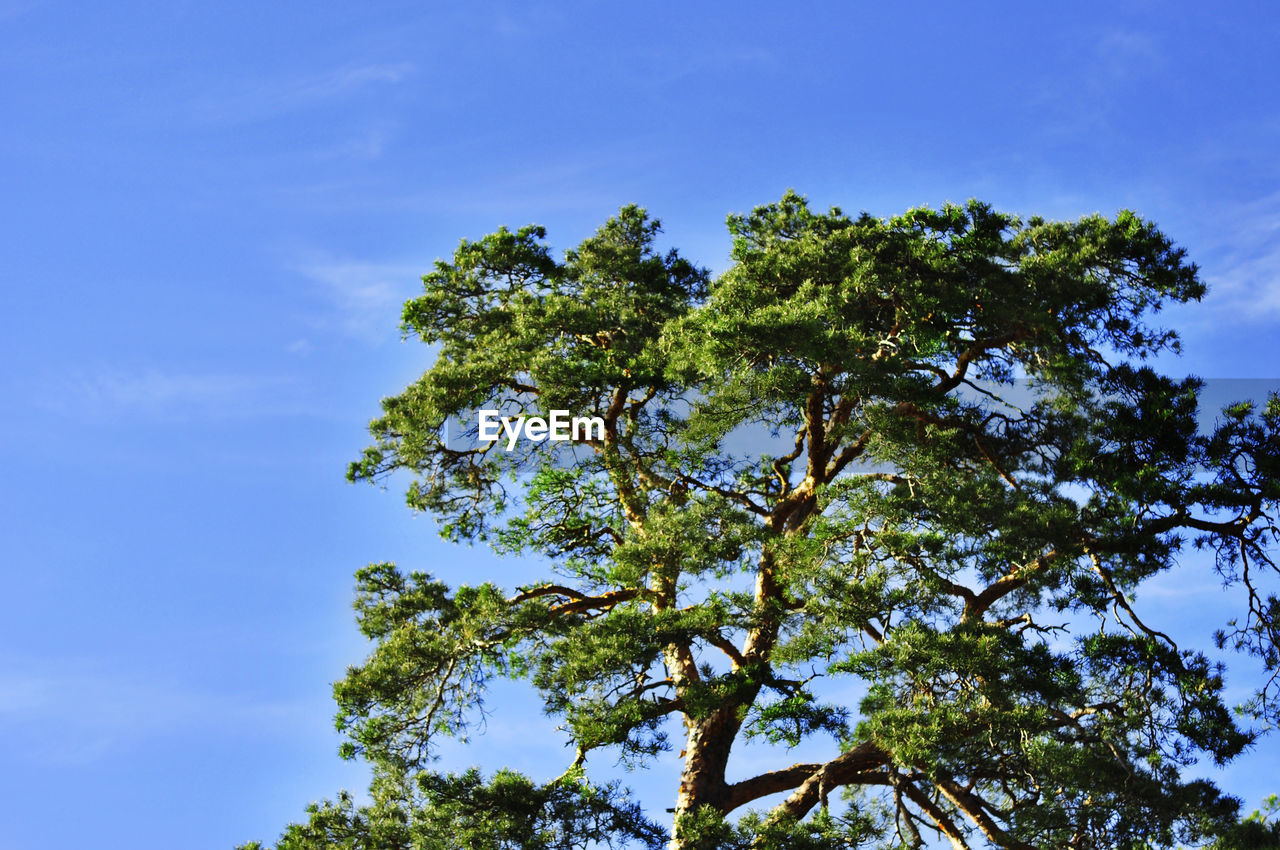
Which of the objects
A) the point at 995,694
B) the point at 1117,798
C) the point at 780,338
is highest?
the point at 780,338

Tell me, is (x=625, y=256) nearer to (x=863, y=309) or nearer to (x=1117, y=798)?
(x=863, y=309)

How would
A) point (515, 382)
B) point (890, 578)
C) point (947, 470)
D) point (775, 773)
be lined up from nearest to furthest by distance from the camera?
point (890, 578) < point (947, 470) < point (775, 773) < point (515, 382)

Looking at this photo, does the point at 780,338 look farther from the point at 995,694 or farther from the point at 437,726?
the point at 437,726

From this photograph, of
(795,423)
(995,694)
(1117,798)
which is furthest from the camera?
(795,423)

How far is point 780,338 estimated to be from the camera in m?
8.27

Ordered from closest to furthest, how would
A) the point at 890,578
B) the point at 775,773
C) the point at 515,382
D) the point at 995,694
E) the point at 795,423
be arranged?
the point at 995,694
the point at 890,578
the point at 775,773
the point at 795,423
the point at 515,382

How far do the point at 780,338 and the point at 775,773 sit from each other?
11.7 feet

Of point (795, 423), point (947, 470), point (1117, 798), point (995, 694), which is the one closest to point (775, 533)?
point (795, 423)

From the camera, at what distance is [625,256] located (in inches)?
465

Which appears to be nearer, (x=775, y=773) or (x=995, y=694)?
(x=995, y=694)

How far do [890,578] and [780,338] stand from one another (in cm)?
178

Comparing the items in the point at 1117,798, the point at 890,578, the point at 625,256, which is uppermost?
the point at 625,256

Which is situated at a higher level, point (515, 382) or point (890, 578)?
point (515, 382)

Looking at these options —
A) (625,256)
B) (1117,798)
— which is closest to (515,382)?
(625,256)
